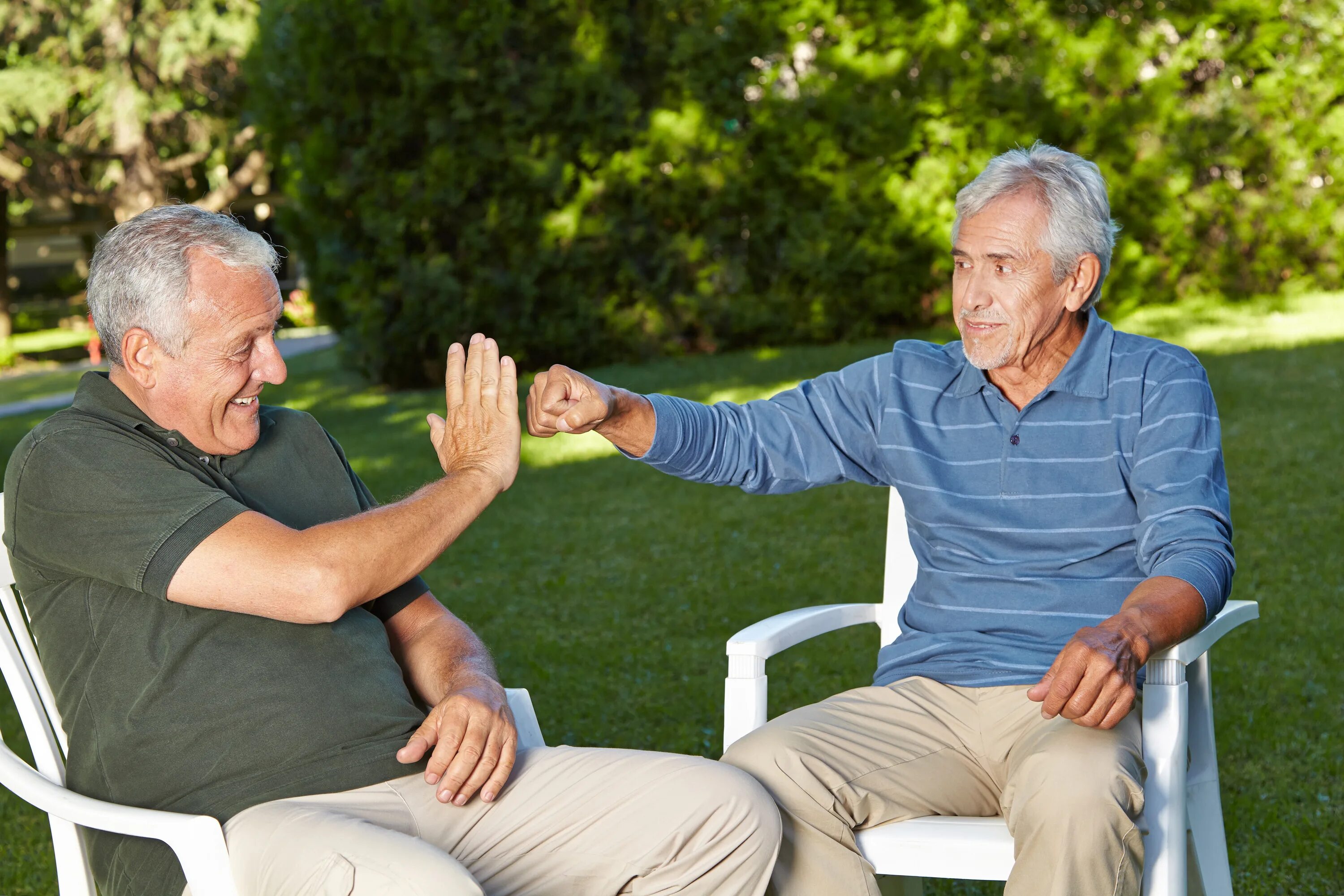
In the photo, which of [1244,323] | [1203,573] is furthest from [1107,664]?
[1244,323]

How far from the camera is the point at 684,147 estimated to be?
10617mm

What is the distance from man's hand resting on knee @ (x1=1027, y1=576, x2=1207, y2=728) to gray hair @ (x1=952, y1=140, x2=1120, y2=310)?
2.53 ft

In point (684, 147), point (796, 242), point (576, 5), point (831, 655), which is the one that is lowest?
point (831, 655)

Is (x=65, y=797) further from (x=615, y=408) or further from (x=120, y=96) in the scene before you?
(x=120, y=96)

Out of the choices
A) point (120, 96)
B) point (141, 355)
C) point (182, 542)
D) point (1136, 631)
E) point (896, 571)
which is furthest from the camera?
point (120, 96)

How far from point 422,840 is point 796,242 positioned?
30.1ft

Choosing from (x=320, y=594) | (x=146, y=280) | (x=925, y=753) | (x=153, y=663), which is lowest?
(x=925, y=753)

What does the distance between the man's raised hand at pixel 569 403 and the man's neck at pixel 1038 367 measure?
787 mm

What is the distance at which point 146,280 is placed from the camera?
2.20 m

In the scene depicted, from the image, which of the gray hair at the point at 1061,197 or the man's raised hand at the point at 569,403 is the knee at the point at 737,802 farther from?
the gray hair at the point at 1061,197

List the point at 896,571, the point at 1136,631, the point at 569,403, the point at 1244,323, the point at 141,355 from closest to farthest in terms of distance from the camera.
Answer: the point at 1136,631, the point at 141,355, the point at 569,403, the point at 896,571, the point at 1244,323

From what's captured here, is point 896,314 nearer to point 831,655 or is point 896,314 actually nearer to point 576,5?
point 576,5

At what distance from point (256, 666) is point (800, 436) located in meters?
1.19

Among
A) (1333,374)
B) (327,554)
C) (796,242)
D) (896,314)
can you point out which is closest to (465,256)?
(796,242)
